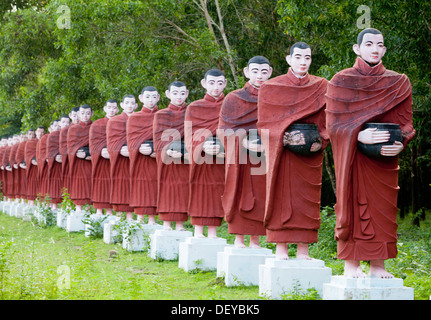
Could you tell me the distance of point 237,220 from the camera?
8.62 meters

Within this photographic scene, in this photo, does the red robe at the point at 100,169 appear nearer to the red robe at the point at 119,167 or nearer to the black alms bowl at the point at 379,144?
the red robe at the point at 119,167

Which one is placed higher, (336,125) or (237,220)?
(336,125)

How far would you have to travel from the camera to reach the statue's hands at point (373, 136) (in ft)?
21.4

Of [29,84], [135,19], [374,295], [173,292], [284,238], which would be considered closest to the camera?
[374,295]

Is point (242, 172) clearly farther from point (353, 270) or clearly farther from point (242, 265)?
point (353, 270)

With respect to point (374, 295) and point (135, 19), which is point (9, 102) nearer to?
point (135, 19)

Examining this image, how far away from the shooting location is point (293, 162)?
296 inches

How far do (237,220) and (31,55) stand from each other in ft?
57.5

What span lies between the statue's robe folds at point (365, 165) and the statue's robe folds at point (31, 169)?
14830 millimetres

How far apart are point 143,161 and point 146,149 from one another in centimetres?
46

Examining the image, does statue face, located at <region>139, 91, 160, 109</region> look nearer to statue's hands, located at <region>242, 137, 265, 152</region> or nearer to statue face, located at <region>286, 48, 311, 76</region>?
statue's hands, located at <region>242, 137, 265, 152</region>

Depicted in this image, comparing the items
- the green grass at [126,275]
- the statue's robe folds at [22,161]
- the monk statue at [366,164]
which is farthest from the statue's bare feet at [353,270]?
the statue's robe folds at [22,161]

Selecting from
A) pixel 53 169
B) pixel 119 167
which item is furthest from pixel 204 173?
pixel 53 169

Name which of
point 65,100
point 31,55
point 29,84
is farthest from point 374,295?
point 29,84
